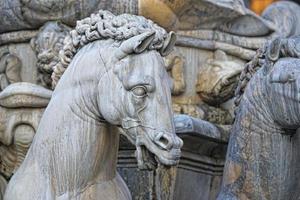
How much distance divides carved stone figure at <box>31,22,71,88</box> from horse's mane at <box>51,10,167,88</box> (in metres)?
1.61

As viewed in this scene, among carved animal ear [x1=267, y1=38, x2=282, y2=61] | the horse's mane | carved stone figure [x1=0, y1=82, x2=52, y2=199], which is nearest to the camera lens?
the horse's mane

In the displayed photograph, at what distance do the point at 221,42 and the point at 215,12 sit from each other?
7.8 inches

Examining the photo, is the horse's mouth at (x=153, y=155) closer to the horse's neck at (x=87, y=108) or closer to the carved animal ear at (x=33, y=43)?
the horse's neck at (x=87, y=108)

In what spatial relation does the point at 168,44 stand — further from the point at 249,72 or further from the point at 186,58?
the point at 186,58

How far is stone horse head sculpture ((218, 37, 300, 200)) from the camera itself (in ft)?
27.6

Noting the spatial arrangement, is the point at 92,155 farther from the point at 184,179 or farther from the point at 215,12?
the point at 215,12

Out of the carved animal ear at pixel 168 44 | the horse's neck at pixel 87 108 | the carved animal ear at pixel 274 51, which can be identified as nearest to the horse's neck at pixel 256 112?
the carved animal ear at pixel 274 51

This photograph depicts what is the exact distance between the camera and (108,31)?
7.70m

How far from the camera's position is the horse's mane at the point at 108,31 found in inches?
302

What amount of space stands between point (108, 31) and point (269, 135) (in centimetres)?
125

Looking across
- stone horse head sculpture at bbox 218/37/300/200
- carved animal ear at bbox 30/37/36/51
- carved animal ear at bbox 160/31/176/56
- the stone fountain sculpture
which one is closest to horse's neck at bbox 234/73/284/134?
stone horse head sculpture at bbox 218/37/300/200

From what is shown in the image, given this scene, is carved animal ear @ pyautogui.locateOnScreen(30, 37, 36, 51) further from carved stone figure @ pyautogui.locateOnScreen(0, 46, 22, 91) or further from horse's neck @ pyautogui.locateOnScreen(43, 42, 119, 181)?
horse's neck @ pyautogui.locateOnScreen(43, 42, 119, 181)

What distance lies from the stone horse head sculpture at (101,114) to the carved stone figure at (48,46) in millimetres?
1632

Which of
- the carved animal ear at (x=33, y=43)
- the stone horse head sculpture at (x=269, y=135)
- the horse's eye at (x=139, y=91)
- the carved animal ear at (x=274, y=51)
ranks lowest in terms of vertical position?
the stone horse head sculpture at (x=269, y=135)
